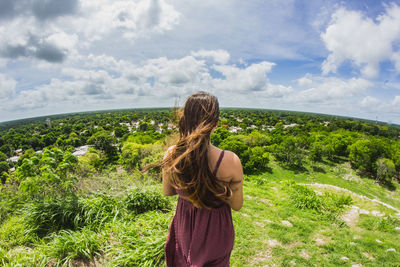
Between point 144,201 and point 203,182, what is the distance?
13.4 ft

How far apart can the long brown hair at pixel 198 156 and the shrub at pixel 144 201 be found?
3.70m

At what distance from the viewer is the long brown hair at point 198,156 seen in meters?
1.56

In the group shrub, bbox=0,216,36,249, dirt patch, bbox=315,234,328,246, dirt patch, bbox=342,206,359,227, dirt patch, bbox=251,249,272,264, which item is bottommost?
dirt patch, bbox=342,206,359,227

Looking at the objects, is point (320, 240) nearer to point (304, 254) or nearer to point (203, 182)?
point (304, 254)

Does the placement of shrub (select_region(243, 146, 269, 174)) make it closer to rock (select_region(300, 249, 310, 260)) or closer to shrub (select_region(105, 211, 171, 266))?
rock (select_region(300, 249, 310, 260))

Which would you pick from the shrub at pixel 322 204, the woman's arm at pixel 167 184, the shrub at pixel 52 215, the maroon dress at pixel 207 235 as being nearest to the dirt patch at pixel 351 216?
the shrub at pixel 322 204

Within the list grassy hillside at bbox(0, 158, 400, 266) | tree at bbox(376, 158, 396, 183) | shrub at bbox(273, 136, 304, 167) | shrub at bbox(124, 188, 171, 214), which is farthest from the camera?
shrub at bbox(273, 136, 304, 167)

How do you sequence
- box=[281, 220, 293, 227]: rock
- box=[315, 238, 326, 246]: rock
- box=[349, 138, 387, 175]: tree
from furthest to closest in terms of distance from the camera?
box=[349, 138, 387, 175]: tree, box=[281, 220, 293, 227]: rock, box=[315, 238, 326, 246]: rock

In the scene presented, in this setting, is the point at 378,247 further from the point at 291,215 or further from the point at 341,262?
the point at 291,215

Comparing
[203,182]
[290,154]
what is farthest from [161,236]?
[290,154]

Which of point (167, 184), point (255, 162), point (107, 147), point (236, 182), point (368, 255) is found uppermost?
point (236, 182)

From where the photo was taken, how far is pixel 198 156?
5.08 feet

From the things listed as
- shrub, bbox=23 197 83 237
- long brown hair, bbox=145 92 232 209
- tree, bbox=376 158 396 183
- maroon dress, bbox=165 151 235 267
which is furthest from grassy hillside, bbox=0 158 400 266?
tree, bbox=376 158 396 183

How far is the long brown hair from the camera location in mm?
1562
